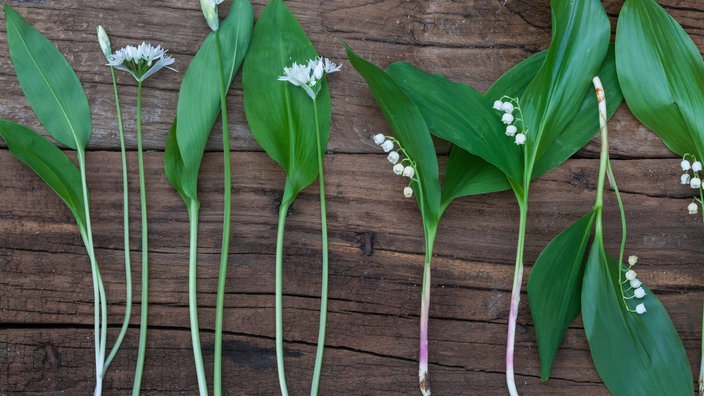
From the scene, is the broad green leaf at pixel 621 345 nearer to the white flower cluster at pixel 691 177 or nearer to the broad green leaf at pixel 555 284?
the broad green leaf at pixel 555 284

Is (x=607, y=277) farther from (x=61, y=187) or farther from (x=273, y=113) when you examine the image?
(x=61, y=187)

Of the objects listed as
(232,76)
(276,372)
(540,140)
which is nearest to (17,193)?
(232,76)

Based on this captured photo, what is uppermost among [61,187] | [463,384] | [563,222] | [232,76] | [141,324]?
[232,76]

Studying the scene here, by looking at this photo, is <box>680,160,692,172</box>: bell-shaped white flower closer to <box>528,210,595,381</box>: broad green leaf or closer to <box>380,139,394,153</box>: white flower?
<box>528,210,595,381</box>: broad green leaf

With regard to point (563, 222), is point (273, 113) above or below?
above

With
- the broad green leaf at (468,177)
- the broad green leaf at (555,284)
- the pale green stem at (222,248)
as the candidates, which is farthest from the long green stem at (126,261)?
the broad green leaf at (555,284)
